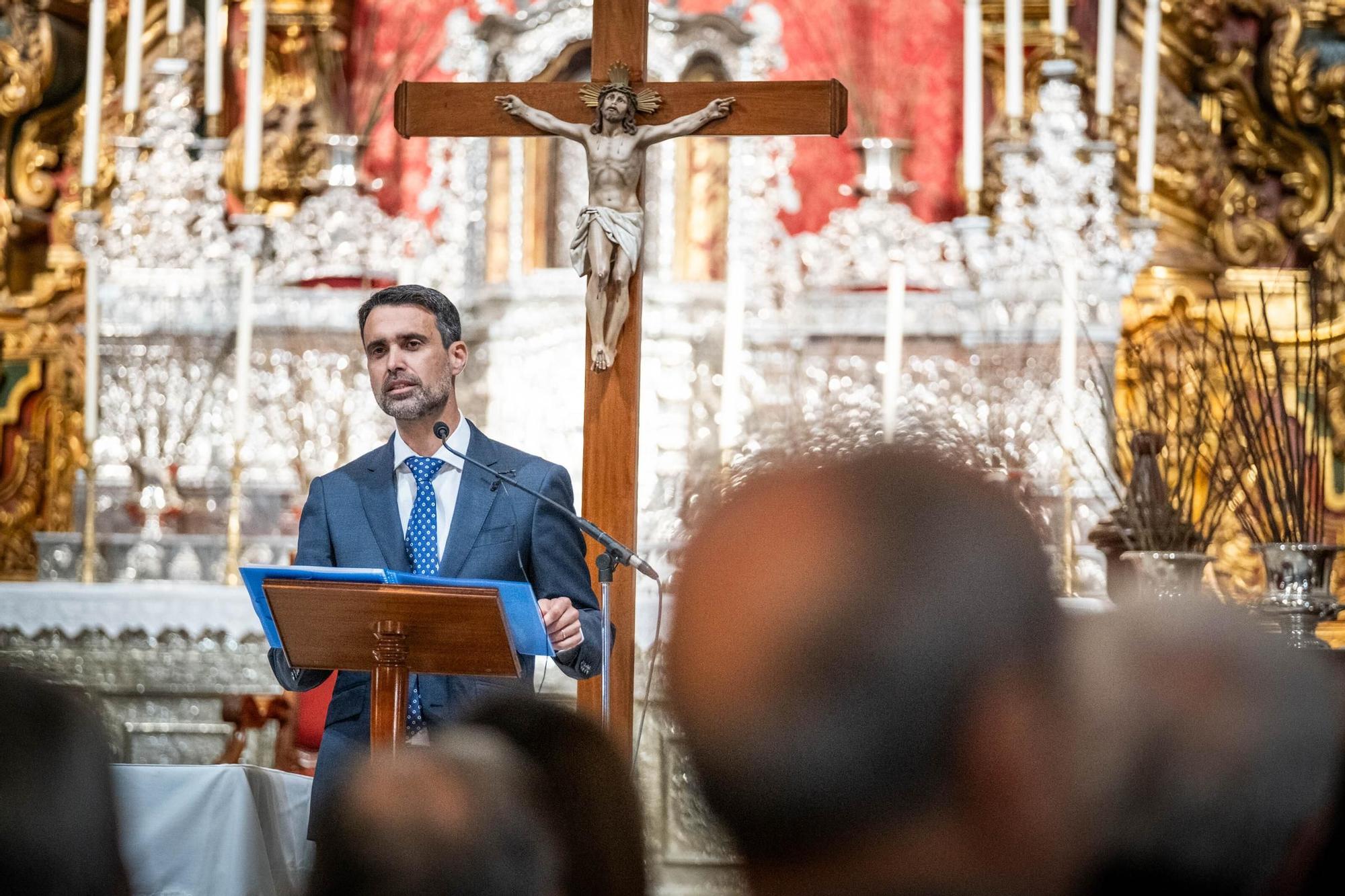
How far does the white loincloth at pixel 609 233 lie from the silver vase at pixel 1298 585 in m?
1.59

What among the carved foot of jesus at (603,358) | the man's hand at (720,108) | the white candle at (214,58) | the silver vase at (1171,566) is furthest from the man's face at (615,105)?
the white candle at (214,58)

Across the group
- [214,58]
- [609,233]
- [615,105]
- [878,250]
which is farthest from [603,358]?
[214,58]

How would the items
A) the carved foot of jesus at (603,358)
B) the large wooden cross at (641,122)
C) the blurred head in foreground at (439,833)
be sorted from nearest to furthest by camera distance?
the blurred head in foreground at (439,833), the large wooden cross at (641,122), the carved foot of jesus at (603,358)

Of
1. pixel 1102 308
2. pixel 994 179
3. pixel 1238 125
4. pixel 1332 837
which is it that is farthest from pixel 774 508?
pixel 1238 125

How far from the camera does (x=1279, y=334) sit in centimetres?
653

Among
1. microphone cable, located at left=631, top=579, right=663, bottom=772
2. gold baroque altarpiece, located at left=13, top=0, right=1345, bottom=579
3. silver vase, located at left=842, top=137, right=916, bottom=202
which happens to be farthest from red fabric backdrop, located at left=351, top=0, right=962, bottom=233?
microphone cable, located at left=631, top=579, right=663, bottom=772

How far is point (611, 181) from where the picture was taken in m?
3.99

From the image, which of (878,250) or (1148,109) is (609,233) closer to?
(878,250)

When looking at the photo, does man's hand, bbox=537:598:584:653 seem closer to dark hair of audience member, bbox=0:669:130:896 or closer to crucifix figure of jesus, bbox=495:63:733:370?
crucifix figure of jesus, bbox=495:63:733:370

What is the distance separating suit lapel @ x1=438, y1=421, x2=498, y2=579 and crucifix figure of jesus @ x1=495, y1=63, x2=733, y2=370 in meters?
0.70

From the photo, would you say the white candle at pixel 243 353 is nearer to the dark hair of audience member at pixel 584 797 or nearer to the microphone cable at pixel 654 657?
the microphone cable at pixel 654 657

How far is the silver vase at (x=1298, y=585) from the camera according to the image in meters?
3.53

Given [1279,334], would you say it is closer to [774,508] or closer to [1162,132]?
[1162,132]

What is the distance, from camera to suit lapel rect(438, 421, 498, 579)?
3207 mm
